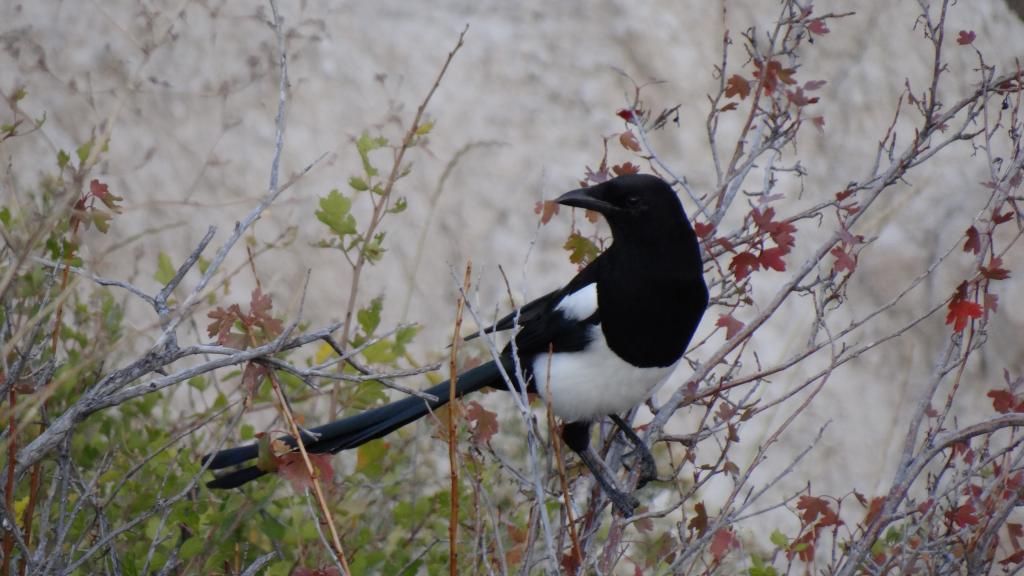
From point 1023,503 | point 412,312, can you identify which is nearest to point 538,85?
point 412,312

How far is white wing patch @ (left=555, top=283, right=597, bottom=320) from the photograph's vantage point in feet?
9.64

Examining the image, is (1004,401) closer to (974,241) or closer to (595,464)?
(974,241)

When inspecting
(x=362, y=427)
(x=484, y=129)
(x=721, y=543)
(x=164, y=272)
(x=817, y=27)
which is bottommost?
(x=721, y=543)

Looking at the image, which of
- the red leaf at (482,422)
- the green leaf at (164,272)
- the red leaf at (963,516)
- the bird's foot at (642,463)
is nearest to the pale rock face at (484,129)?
the green leaf at (164,272)

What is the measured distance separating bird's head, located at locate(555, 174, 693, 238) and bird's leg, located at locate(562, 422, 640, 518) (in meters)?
0.51

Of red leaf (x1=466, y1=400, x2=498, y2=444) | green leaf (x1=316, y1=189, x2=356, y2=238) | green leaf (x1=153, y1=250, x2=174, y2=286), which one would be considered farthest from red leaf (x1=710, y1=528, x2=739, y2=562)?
green leaf (x1=153, y1=250, x2=174, y2=286)

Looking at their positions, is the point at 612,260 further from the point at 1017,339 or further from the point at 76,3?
the point at 76,3

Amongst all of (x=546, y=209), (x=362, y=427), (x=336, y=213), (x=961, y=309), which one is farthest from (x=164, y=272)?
(x=961, y=309)

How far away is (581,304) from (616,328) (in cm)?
13

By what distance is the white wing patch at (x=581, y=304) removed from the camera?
2.94m

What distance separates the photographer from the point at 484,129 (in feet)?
17.5

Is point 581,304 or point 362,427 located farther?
point 581,304

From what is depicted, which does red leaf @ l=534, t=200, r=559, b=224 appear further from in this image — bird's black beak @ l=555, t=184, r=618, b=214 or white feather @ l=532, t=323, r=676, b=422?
white feather @ l=532, t=323, r=676, b=422

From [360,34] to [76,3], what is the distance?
116 cm
